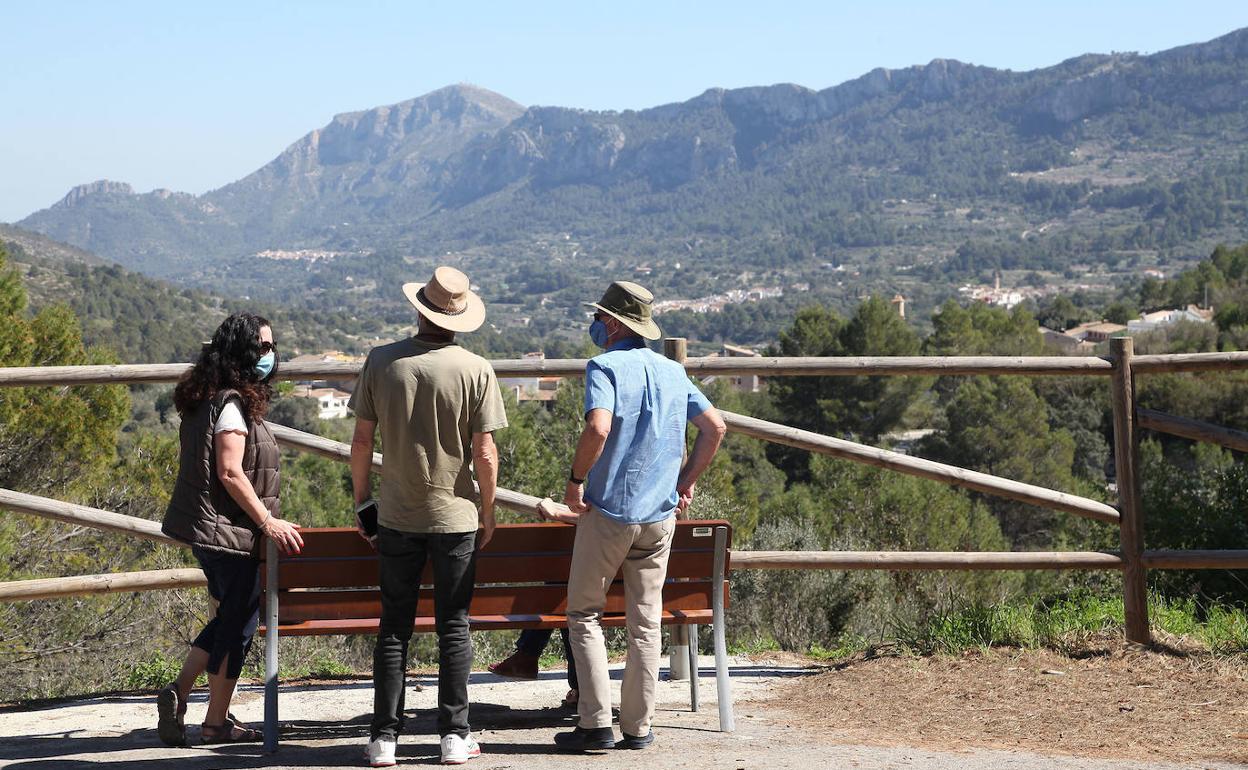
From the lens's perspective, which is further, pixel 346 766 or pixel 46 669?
pixel 46 669

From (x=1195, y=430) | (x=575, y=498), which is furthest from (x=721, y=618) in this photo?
(x=1195, y=430)

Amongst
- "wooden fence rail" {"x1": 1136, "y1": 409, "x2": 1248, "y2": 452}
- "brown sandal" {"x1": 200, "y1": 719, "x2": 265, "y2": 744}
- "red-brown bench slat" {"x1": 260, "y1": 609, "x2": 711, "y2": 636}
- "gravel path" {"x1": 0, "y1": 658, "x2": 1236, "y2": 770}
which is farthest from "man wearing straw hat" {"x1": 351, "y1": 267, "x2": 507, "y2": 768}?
"wooden fence rail" {"x1": 1136, "y1": 409, "x2": 1248, "y2": 452}

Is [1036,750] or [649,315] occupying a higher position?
[649,315]

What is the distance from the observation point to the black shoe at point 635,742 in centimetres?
400

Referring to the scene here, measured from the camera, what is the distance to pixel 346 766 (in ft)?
12.4

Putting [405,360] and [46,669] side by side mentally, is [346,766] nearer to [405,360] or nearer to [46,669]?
[405,360]

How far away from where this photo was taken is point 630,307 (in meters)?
3.97

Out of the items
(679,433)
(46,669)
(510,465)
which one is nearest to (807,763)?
(679,433)

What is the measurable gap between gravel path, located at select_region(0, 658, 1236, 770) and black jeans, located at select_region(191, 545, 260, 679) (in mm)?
315

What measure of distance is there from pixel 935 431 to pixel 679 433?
126 ft

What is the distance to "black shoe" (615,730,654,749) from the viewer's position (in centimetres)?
400

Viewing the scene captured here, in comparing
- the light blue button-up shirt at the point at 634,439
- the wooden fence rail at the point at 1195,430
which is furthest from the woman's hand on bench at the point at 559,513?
the wooden fence rail at the point at 1195,430

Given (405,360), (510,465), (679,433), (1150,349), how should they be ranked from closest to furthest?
(405,360) → (679,433) → (510,465) → (1150,349)

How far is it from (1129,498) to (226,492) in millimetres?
3615
